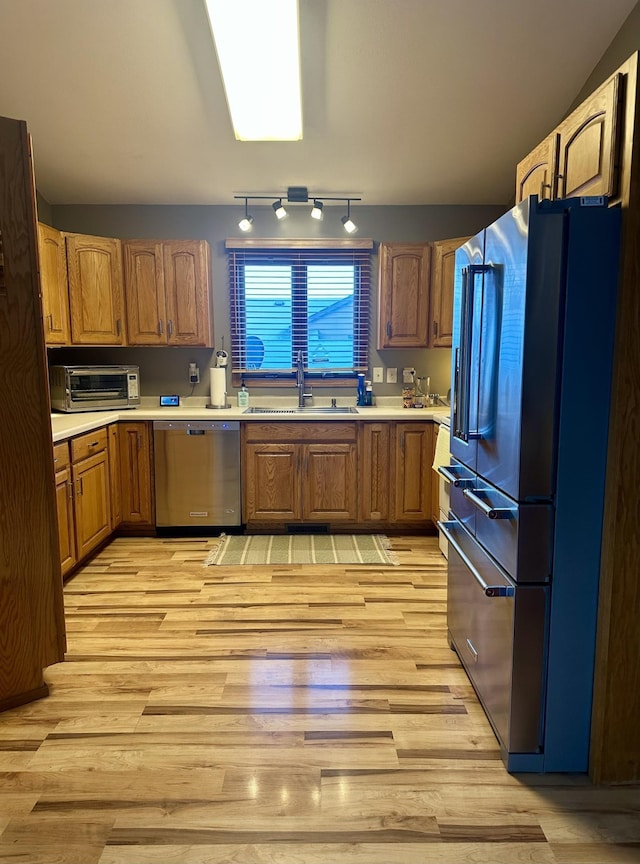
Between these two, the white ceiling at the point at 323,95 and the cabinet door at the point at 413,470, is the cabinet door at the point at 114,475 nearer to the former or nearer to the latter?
the white ceiling at the point at 323,95

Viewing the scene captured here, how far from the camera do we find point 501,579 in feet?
5.66

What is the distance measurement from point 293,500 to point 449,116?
272 centimetres

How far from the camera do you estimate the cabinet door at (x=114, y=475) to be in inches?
146

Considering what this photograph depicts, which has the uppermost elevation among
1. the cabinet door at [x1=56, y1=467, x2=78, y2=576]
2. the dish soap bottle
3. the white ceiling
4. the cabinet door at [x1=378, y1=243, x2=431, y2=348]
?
the white ceiling

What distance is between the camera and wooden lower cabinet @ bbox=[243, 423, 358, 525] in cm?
389

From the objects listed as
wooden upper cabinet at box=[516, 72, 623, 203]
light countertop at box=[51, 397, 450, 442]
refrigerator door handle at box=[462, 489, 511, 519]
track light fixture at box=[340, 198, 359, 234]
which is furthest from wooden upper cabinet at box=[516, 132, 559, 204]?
track light fixture at box=[340, 198, 359, 234]

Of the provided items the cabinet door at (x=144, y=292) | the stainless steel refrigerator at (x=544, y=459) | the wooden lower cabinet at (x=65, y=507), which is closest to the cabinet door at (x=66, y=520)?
the wooden lower cabinet at (x=65, y=507)

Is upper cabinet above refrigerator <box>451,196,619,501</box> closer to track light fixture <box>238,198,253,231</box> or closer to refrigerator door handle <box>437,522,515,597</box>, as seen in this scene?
refrigerator door handle <box>437,522,515,597</box>

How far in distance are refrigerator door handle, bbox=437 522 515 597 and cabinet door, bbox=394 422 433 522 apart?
1.57 metres

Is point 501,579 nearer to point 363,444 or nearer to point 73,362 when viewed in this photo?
point 363,444

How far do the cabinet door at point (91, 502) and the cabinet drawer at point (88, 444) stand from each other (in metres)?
0.04

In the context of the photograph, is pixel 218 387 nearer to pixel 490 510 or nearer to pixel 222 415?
pixel 222 415

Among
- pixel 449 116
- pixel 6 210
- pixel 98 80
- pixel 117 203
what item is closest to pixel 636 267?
pixel 6 210

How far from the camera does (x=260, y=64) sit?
9.72 feet
